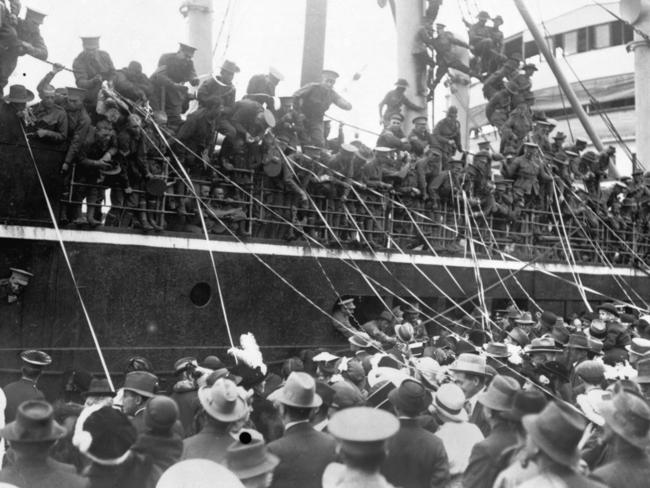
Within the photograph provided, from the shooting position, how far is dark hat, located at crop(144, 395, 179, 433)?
3439mm

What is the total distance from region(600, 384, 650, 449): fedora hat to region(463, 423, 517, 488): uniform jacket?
1.81 feet

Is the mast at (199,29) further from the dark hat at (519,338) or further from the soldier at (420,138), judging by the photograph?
the dark hat at (519,338)

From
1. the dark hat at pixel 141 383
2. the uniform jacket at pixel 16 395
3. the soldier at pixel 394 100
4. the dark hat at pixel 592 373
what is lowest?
the uniform jacket at pixel 16 395

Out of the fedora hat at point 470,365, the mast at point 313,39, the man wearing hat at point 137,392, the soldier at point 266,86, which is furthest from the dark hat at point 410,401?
the mast at point 313,39

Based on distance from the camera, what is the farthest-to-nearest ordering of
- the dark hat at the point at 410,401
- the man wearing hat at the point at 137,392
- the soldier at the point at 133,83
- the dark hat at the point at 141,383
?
the soldier at the point at 133,83 < the dark hat at the point at 141,383 < the man wearing hat at the point at 137,392 < the dark hat at the point at 410,401

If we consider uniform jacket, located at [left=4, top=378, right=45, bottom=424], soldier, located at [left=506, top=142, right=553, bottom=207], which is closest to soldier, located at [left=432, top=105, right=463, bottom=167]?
soldier, located at [left=506, top=142, right=553, bottom=207]

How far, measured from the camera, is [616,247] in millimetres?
16266

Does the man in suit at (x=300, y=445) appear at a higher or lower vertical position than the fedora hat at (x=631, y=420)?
lower

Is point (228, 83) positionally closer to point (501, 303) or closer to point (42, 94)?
point (42, 94)

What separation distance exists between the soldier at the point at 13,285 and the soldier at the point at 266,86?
3.90 meters

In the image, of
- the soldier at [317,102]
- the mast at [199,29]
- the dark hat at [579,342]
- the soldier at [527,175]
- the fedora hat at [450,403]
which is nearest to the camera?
the fedora hat at [450,403]

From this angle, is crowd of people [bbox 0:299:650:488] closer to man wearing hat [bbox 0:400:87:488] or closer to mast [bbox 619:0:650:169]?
man wearing hat [bbox 0:400:87:488]

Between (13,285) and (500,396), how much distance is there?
19.3 ft

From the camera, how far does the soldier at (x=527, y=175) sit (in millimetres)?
14125
